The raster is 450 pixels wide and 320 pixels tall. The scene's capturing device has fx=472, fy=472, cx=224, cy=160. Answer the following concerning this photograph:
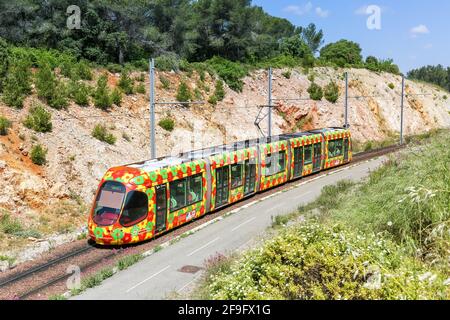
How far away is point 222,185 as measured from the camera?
22609 mm

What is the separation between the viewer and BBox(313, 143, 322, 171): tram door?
32.2 m

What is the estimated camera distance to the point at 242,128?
139 feet

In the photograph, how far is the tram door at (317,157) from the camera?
32.2 metres

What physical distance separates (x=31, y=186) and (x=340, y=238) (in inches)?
671

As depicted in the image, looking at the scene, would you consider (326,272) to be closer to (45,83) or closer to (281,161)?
(281,161)

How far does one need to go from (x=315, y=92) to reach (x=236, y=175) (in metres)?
32.7

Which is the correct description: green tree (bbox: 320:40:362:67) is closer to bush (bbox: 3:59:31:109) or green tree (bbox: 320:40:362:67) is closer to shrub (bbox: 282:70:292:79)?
shrub (bbox: 282:70:292:79)

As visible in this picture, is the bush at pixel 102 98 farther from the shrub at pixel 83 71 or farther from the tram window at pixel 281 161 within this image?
the tram window at pixel 281 161

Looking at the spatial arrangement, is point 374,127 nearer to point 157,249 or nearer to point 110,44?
point 110,44

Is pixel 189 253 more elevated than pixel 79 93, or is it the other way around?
pixel 79 93

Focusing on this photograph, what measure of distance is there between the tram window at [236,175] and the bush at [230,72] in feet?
79.8

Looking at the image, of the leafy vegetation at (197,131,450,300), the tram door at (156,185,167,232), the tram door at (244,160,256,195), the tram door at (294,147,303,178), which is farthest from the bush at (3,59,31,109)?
the leafy vegetation at (197,131,450,300)

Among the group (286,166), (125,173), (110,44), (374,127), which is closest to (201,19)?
(110,44)

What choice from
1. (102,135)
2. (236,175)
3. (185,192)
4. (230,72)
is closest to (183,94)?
(230,72)
